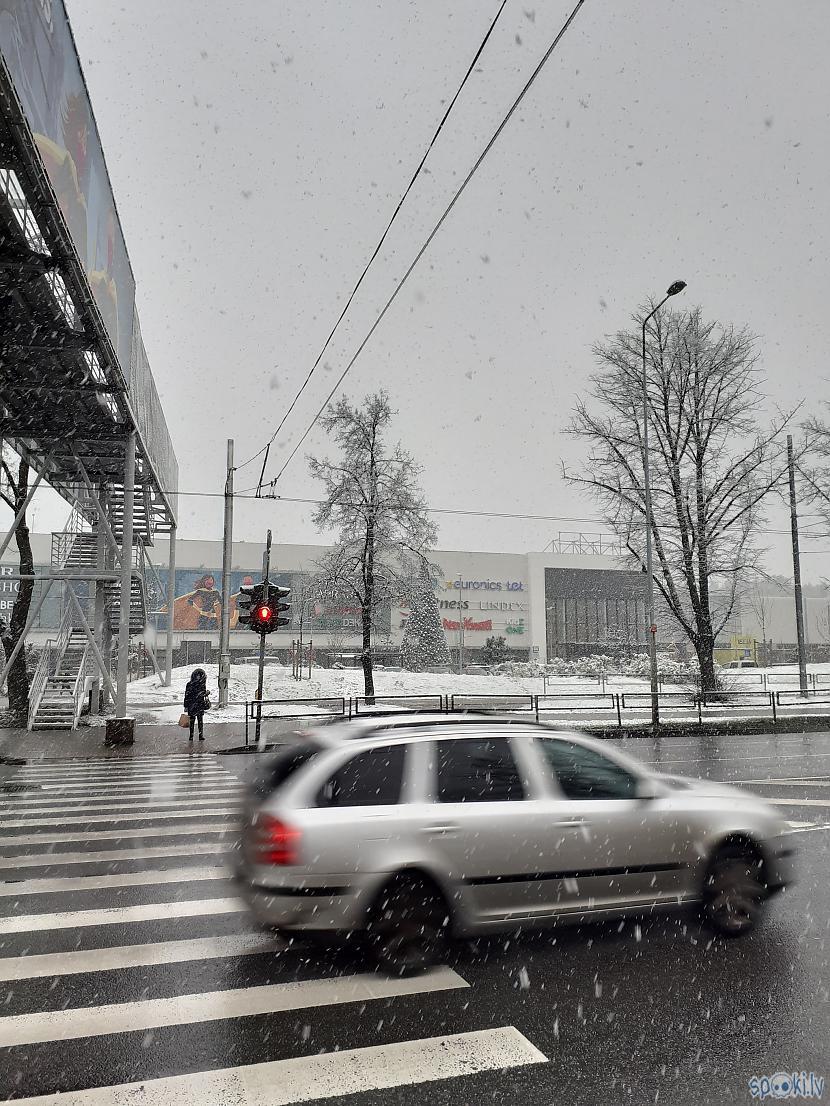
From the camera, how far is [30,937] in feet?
18.6

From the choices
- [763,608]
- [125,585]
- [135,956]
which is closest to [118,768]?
[125,585]

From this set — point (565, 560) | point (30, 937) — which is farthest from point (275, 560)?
point (30, 937)

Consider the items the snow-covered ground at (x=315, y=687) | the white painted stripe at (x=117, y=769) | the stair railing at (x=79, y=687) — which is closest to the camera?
the white painted stripe at (x=117, y=769)

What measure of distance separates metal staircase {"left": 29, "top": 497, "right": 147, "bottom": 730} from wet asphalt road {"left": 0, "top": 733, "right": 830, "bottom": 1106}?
1599 centimetres

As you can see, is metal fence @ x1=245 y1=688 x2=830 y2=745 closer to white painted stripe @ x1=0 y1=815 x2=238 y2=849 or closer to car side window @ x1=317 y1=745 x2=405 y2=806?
white painted stripe @ x1=0 y1=815 x2=238 y2=849

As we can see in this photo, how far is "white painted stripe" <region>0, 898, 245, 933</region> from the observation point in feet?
19.5

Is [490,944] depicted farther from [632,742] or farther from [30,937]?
[632,742]

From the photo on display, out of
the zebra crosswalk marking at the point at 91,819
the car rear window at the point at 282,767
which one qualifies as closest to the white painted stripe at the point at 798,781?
the zebra crosswalk marking at the point at 91,819

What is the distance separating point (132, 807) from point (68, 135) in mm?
10650

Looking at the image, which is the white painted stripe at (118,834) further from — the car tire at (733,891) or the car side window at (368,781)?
the car tire at (733,891)

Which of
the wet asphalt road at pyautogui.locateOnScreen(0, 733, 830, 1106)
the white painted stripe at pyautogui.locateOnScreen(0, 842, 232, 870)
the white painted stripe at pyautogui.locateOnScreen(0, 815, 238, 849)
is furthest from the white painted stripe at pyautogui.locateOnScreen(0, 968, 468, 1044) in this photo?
the white painted stripe at pyautogui.locateOnScreen(0, 815, 238, 849)

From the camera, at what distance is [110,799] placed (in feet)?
38.8

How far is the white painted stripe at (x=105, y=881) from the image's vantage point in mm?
6902

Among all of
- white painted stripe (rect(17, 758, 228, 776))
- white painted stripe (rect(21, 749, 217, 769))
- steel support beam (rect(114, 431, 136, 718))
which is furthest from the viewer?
steel support beam (rect(114, 431, 136, 718))
